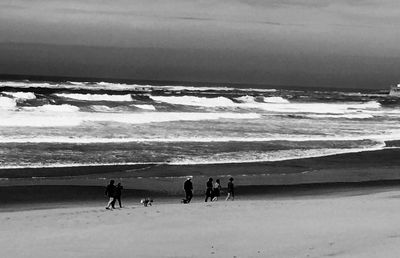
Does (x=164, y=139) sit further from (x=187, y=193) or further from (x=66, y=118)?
(x=187, y=193)

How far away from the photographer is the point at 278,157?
80.1 feet

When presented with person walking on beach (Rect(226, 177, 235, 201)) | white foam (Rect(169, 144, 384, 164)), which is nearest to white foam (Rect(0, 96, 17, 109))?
white foam (Rect(169, 144, 384, 164))

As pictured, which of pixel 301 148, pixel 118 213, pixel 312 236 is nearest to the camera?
pixel 312 236

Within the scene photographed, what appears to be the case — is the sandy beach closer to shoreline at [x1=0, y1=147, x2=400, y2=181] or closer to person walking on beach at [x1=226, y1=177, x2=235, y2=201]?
shoreline at [x1=0, y1=147, x2=400, y2=181]

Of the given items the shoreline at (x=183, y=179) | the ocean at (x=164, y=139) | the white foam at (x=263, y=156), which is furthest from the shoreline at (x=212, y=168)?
the ocean at (x=164, y=139)

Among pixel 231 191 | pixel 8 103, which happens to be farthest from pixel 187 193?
pixel 8 103

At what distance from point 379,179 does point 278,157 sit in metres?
4.65

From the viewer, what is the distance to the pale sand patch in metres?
9.70

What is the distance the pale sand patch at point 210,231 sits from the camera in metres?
9.70

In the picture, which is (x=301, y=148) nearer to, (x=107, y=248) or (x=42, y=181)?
(x=42, y=181)

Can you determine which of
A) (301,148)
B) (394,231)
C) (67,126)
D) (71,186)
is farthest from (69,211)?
(67,126)

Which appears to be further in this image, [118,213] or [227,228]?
[118,213]

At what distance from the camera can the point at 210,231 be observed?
1109 cm

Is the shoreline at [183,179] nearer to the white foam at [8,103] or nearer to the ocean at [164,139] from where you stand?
the ocean at [164,139]
